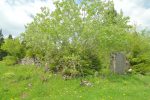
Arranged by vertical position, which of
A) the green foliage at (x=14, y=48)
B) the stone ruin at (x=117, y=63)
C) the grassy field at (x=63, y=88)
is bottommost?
the grassy field at (x=63, y=88)

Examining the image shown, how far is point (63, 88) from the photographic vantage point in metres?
24.5

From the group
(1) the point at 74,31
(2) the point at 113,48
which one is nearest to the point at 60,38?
(1) the point at 74,31

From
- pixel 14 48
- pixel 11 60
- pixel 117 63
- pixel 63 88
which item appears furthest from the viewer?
pixel 14 48

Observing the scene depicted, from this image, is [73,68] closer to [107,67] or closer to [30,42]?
[107,67]

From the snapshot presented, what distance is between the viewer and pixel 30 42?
3569 centimetres

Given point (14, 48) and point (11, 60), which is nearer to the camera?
point (11, 60)

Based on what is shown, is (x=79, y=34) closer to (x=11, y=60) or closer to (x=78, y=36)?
(x=78, y=36)

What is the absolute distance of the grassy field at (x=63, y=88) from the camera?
70.0 ft

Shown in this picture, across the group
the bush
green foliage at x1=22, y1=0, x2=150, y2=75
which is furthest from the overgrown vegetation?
the bush

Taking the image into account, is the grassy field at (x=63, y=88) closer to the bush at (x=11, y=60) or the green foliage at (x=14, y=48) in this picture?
the bush at (x=11, y=60)

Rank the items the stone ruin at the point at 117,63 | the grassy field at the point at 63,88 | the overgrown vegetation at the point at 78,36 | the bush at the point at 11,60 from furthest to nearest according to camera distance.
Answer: the bush at the point at 11,60 < the stone ruin at the point at 117,63 < the overgrown vegetation at the point at 78,36 < the grassy field at the point at 63,88

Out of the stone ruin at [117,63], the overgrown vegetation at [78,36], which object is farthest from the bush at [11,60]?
the stone ruin at [117,63]

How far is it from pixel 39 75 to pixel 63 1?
6.94 m

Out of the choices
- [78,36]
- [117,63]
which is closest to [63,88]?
[78,36]
